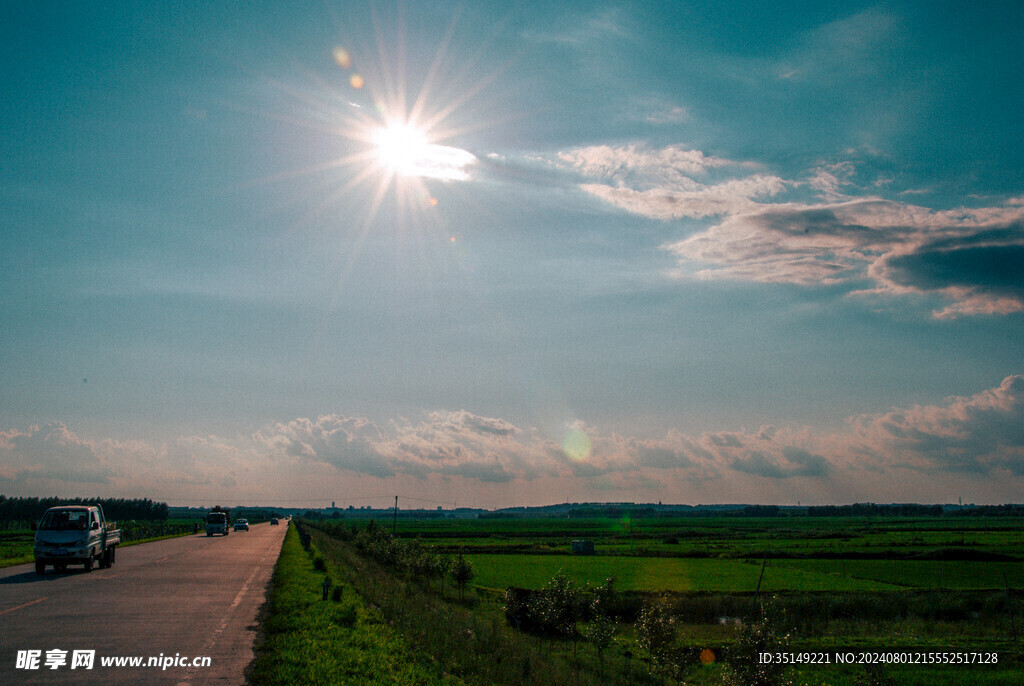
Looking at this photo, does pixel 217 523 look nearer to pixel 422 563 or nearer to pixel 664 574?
pixel 422 563

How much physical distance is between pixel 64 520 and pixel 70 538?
96 centimetres

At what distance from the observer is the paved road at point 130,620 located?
985cm

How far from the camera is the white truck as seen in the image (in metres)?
23.5

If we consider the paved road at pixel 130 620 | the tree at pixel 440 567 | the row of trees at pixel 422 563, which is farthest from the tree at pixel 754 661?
the tree at pixel 440 567

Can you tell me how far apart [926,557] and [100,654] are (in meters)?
79.5

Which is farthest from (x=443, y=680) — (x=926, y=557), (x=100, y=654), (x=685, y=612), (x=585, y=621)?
(x=926, y=557)

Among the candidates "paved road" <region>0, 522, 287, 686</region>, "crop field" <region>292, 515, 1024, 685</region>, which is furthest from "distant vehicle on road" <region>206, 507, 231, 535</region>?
"paved road" <region>0, 522, 287, 686</region>

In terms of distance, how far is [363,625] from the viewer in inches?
621

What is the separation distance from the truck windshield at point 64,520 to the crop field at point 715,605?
1107cm

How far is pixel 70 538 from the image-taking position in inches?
943

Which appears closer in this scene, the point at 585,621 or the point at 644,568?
the point at 585,621

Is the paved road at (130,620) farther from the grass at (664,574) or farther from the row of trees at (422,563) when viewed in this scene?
the grass at (664,574)

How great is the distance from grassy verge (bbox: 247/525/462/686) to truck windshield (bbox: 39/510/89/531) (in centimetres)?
1081

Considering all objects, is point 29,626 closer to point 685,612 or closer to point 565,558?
point 685,612
